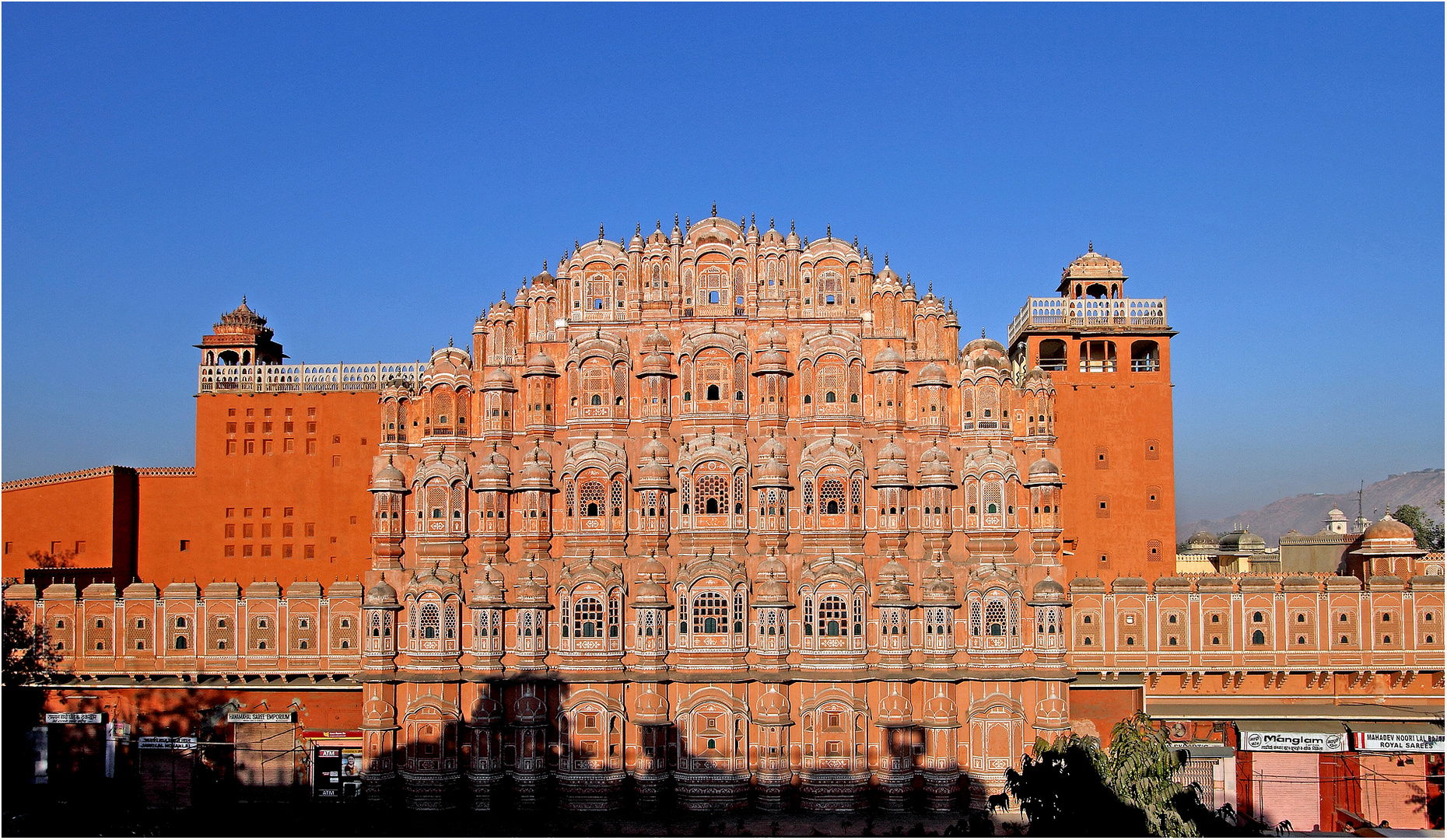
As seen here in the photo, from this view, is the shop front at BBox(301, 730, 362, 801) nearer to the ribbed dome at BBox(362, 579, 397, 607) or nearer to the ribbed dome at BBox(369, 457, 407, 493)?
the ribbed dome at BBox(362, 579, 397, 607)

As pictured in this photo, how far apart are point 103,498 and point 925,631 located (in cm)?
3473

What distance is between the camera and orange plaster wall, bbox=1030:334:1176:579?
45.9 meters

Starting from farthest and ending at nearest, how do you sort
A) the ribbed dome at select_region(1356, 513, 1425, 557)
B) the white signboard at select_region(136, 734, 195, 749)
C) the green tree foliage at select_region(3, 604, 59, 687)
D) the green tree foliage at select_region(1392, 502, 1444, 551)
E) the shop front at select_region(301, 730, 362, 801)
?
the green tree foliage at select_region(1392, 502, 1444, 551), the ribbed dome at select_region(1356, 513, 1425, 557), the green tree foliage at select_region(3, 604, 59, 687), the white signboard at select_region(136, 734, 195, 749), the shop front at select_region(301, 730, 362, 801)

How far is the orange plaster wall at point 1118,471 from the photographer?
4591 centimetres

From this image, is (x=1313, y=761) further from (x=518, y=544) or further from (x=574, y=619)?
(x=518, y=544)

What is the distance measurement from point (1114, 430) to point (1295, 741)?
566 inches

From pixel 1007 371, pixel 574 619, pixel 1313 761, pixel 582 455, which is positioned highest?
pixel 1007 371

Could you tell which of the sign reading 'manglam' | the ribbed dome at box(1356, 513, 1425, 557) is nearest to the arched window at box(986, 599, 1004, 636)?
the sign reading 'manglam'

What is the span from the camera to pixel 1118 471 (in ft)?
152

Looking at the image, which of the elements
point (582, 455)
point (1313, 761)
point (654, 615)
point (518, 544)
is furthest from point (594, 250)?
point (1313, 761)

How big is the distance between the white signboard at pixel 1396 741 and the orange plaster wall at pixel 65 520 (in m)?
48.3

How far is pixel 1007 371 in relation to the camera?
131 ft

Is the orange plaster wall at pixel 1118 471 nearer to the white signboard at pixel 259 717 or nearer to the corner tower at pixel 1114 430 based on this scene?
the corner tower at pixel 1114 430

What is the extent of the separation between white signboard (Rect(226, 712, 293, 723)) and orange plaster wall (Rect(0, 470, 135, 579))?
1318 centimetres
